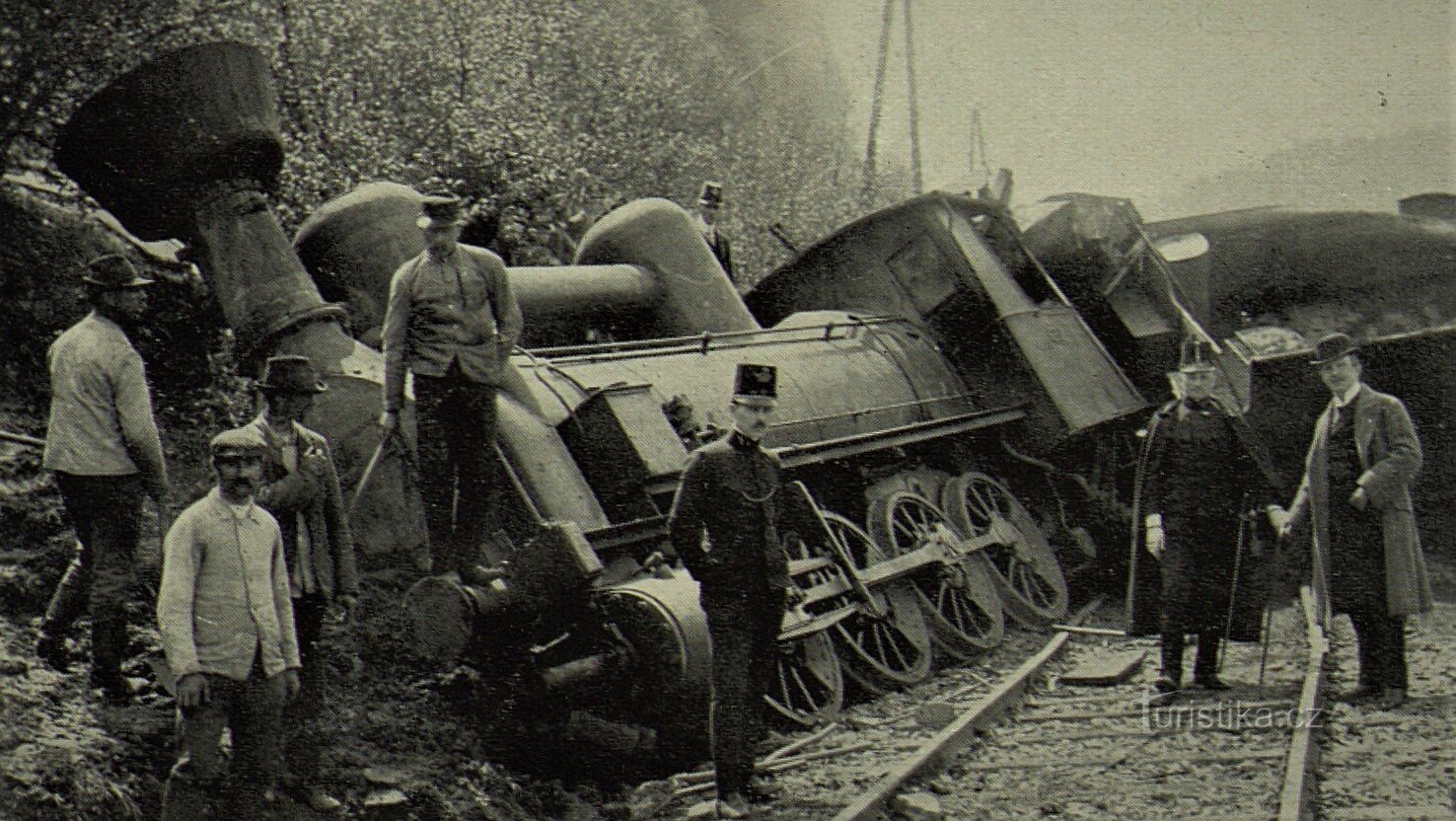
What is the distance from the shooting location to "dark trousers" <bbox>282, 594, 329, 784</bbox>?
16.8 ft

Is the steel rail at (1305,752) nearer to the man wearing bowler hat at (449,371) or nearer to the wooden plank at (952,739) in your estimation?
the wooden plank at (952,739)

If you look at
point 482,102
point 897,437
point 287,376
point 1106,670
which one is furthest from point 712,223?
point 287,376

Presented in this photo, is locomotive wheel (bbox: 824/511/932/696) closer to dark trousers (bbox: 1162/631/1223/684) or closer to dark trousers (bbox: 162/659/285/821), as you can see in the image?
dark trousers (bbox: 1162/631/1223/684)

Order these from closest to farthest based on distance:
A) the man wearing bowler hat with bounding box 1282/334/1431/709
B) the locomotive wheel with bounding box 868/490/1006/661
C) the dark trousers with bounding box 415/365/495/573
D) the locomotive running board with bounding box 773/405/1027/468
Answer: the dark trousers with bounding box 415/365/495/573 < the man wearing bowler hat with bounding box 1282/334/1431/709 < the locomotive running board with bounding box 773/405/1027/468 < the locomotive wheel with bounding box 868/490/1006/661

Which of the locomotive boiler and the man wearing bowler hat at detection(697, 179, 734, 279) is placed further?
the man wearing bowler hat at detection(697, 179, 734, 279)

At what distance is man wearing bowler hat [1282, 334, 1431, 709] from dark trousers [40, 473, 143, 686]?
570 cm

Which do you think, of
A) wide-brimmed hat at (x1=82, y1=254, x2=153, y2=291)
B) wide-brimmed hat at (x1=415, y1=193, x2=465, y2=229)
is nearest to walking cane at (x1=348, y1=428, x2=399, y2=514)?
wide-brimmed hat at (x1=415, y1=193, x2=465, y2=229)

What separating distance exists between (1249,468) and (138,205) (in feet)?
20.8

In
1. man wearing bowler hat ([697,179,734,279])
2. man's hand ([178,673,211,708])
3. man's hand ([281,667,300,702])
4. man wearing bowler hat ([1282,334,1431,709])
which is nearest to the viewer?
man's hand ([178,673,211,708])

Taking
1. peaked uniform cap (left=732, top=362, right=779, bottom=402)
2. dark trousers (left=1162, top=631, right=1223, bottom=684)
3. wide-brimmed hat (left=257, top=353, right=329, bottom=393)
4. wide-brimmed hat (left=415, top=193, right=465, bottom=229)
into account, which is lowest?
dark trousers (left=1162, top=631, right=1223, bottom=684)

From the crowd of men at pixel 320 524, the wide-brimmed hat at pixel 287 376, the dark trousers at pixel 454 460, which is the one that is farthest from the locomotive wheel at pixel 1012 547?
the wide-brimmed hat at pixel 287 376

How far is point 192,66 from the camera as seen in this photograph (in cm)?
702

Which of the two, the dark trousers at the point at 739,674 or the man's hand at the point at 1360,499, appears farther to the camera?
the man's hand at the point at 1360,499

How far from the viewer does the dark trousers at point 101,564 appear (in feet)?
16.7
